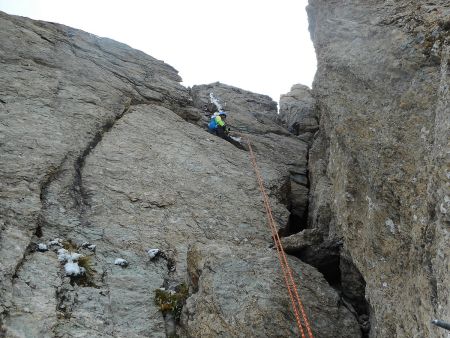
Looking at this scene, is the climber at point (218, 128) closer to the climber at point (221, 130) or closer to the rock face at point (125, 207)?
the climber at point (221, 130)

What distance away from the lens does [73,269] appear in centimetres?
863

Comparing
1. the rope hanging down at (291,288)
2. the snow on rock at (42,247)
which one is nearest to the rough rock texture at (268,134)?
the rope hanging down at (291,288)

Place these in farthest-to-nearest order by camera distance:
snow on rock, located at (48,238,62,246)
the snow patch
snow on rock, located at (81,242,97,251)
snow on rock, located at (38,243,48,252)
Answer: snow on rock, located at (81,242,97,251) < snow on rock, located at (48,238,62,246) < snow on rock, located at (38,243,48,252) < the snow patch

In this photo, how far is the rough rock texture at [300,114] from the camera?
22453 mm

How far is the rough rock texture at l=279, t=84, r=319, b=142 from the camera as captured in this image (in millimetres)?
22453

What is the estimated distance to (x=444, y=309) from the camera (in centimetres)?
520

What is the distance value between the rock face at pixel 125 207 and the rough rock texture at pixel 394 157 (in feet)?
5.19

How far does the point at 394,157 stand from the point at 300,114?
15.9 metres

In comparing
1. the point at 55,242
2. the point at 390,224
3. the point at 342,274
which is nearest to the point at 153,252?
the point at 55,242

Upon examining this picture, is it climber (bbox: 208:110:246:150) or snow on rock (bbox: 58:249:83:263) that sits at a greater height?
climber (bbox: 208:110:246:150)

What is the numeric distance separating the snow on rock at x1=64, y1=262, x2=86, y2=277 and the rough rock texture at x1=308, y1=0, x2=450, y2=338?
599 centimetres

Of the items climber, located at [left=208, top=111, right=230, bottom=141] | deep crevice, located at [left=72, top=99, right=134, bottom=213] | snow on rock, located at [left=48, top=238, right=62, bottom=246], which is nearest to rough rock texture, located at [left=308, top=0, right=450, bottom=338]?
snow on rock, located at [left=48, top=238, right=62, bottom=246]

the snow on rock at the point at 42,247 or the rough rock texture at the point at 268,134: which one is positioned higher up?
the rough rock texture at the point at 268,134

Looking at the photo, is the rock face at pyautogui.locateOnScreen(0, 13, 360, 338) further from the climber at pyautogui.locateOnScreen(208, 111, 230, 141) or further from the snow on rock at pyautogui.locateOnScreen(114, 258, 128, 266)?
the climber at pyautogui.locateOnScreen(208, 111, 230, 141)
